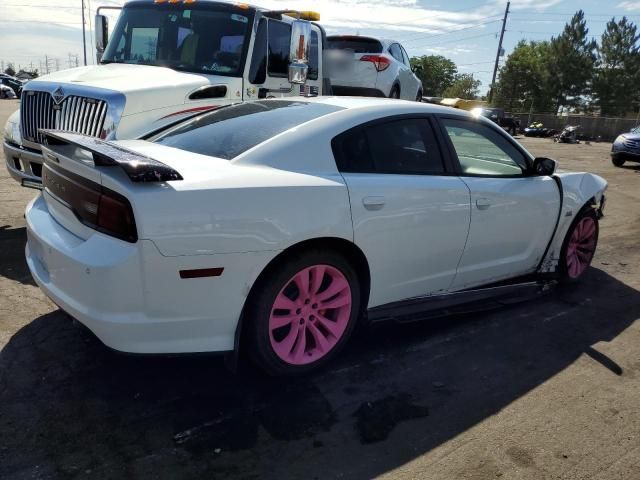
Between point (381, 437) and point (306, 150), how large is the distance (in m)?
1.56

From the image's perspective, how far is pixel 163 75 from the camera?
18.1 feet

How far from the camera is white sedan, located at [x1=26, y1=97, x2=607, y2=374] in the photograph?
8.25 ft

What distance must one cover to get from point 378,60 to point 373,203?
7229 millimetres

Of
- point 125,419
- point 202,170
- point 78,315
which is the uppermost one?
point 202,170

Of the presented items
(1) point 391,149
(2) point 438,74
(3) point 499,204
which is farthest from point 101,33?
(2) point 438,74

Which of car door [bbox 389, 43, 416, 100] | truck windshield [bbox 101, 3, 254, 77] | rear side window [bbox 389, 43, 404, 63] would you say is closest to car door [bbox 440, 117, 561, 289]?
truck windshield [bbox 101, 3, 254, 77]

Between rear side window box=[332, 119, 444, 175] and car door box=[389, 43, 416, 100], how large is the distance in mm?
7363

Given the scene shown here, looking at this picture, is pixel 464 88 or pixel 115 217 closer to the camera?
pixel 115 217

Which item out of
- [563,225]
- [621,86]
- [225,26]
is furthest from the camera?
[621,86]

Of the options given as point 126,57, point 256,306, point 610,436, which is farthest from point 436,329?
point 126,57

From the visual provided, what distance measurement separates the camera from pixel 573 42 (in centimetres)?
6438

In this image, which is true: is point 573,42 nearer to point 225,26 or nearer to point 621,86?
point 621,86

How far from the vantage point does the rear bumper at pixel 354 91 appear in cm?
885

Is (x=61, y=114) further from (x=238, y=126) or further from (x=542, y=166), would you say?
(x=542, y=166)
